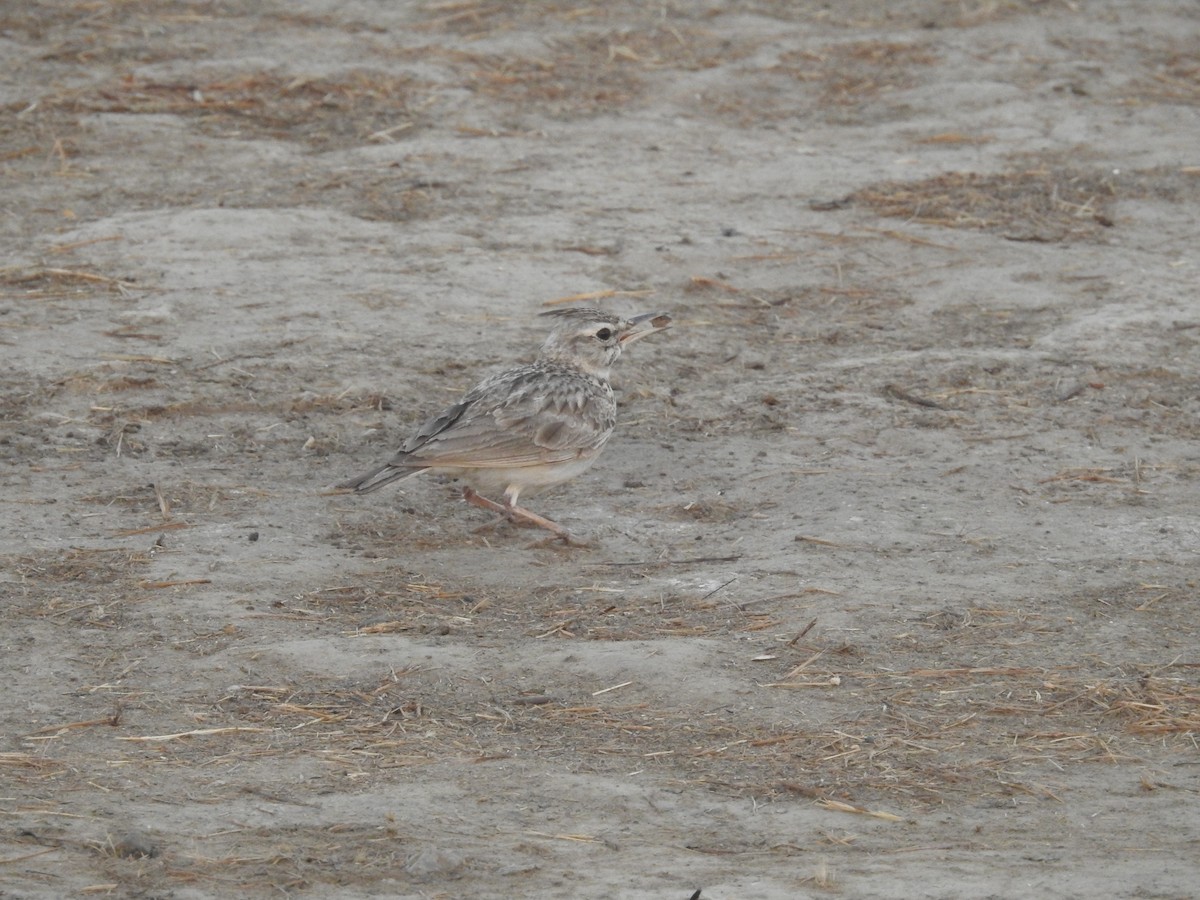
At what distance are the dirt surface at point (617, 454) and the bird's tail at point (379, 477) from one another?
0.88 feet

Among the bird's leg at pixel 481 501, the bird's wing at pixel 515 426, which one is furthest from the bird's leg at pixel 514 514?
the bird's wing at pixel 515 426

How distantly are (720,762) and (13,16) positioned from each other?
10.6m

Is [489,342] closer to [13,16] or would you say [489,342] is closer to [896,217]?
[896,217]

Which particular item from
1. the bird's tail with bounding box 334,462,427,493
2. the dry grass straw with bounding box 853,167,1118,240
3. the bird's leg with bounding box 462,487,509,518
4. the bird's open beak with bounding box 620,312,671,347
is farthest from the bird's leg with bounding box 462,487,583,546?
the dry grass straw with bounding box 853,167,1118,240

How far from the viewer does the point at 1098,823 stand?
506 centimetres

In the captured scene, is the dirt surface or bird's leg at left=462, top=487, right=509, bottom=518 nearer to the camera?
the dirt surface

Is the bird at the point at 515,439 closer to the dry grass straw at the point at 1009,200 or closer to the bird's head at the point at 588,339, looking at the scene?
the bird's head at the point at 588,339

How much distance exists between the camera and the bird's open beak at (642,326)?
859 cm

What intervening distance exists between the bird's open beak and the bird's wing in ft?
1.70

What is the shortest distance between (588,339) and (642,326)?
1.04 ft

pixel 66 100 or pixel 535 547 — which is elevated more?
pixel 66 100

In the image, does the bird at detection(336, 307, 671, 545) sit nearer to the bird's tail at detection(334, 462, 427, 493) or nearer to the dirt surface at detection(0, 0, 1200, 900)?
the bird's tail at detection(334, 462, 427, 493)

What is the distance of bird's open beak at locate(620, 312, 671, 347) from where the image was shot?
8.59 meters

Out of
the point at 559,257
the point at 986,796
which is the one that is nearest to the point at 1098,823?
the point at 986,796
